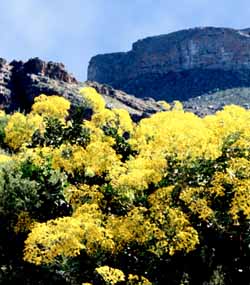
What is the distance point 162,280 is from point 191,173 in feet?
7.63

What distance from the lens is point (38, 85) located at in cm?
8756

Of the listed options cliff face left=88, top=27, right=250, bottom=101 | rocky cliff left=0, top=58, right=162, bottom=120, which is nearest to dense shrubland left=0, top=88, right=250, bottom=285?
rocky cliff left=0, top=58, right=162, bottom=120

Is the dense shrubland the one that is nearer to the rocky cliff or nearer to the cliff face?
the rocky cliff

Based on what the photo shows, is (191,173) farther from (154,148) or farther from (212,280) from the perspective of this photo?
(212,280)

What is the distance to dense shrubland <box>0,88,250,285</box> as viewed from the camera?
13109 millimetres

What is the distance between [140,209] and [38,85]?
2964 inches

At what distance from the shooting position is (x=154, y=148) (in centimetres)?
1477

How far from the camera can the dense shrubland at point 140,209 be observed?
516 inches

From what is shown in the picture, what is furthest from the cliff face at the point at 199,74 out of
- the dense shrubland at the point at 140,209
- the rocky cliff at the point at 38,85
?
the dense shrubland at the point at 140,209

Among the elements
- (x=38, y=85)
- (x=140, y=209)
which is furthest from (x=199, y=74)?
(x=140, y=209)

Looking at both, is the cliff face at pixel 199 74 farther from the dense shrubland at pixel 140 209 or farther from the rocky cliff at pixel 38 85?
the dense shrubland at pixel 140 209

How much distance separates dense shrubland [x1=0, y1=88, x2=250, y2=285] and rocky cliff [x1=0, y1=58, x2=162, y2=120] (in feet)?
219

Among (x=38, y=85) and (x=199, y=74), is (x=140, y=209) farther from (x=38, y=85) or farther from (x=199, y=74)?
(x=199, y=74)

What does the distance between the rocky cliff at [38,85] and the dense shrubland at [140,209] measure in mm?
66845
